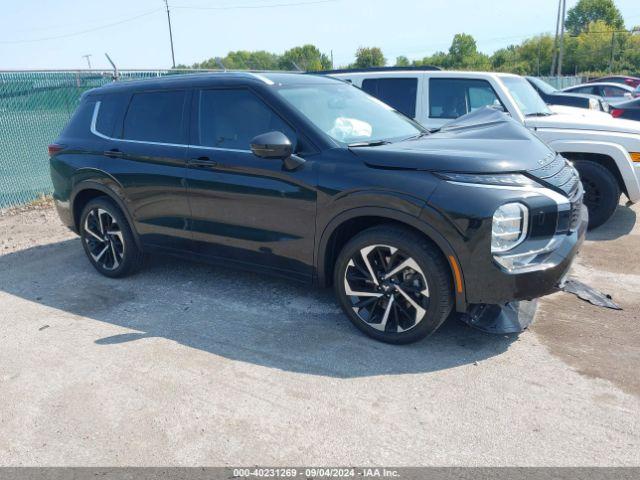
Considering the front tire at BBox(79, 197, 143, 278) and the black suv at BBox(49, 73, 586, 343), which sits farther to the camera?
the front tire at BBox(79, 197, 143, 278)

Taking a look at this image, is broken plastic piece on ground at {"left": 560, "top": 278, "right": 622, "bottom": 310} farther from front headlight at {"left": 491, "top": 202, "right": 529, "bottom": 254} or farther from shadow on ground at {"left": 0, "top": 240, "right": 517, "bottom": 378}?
front headlight at {"left": 491, "top": 202, "right": 529, "bottom": 254}

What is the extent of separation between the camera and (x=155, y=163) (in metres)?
4.81

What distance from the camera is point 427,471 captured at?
2639 mm

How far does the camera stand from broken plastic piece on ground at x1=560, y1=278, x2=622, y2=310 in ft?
14.5

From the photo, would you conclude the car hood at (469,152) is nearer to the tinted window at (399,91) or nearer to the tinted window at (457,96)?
the tinted window at (457,96)

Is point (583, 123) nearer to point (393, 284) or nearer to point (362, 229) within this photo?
point (362, 229)

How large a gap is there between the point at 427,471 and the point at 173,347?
208 centimetres

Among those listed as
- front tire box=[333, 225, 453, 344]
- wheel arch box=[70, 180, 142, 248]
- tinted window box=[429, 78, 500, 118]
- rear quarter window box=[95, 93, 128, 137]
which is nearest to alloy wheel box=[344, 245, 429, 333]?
front tire box=[333, 225, 453, 344]

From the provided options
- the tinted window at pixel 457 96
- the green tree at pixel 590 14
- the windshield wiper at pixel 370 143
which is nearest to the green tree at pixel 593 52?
the green tree at pixel 590 14

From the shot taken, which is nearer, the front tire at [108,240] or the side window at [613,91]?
the front tire at [108,240]

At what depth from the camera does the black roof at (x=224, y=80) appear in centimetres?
442

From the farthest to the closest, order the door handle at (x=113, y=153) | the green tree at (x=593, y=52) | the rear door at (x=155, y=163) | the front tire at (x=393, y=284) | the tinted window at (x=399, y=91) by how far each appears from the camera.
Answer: the green tree at (x=593, y=52) → the tinted window at (x=399, y=91) → the door handle at (x=113, y=153) → the rear door at (x=155, y=163) → the front tire at (x=393, y=284)

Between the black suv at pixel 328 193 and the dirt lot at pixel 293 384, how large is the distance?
397 mm

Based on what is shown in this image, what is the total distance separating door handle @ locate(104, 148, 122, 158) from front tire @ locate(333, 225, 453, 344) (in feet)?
8.04
